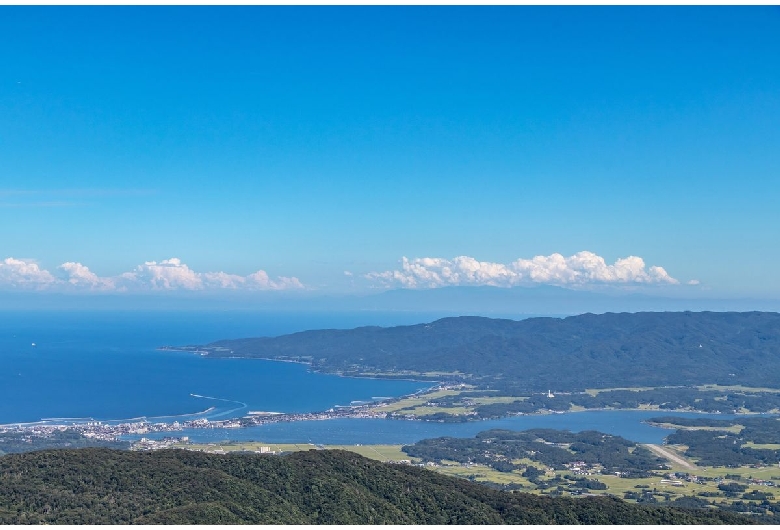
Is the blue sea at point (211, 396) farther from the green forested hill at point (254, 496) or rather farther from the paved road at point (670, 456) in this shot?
the green forested hill at point (254, 496)

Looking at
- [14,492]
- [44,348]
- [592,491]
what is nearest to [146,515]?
[14,492]

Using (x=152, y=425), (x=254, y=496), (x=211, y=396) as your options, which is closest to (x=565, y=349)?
(x=211, y=396)

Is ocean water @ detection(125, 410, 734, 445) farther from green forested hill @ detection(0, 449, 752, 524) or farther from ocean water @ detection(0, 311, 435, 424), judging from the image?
green forested hill @ detection(0, 449, 752, 524)

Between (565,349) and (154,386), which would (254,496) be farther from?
(565,349)

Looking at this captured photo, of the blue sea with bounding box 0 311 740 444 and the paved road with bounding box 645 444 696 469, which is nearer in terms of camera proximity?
the paved road with bounding box 645 444 696 469

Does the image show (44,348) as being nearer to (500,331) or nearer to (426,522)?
(500,331)

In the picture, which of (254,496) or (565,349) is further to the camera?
(565,349)

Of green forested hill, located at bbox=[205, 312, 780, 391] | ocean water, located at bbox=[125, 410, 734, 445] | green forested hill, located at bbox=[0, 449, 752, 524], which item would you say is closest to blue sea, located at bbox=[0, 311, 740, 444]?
ocean water, located at bbox=[125, 410, 734, 445]
